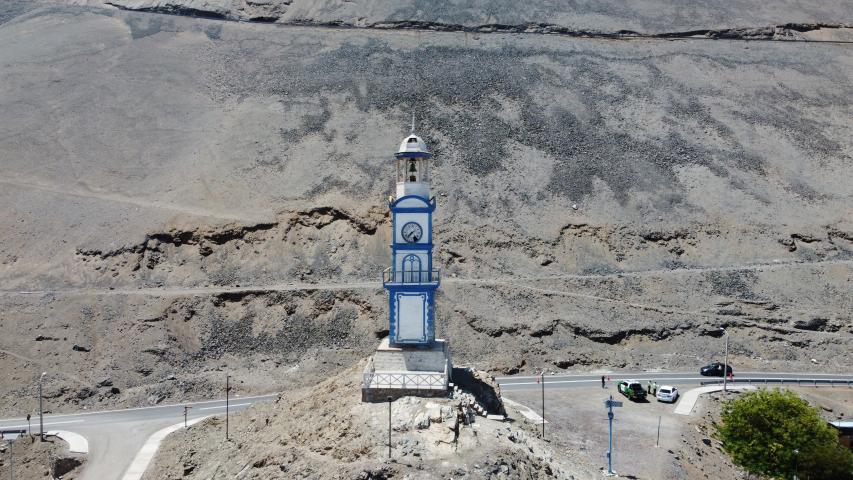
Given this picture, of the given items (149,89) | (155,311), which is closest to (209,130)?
(149,89)

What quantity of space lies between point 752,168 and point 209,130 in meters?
44.0

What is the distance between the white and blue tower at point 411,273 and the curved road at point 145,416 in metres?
12.9

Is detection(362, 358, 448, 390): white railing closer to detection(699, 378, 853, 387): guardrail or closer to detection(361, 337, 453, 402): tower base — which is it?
detection(361, 337, 453, 402): tower base

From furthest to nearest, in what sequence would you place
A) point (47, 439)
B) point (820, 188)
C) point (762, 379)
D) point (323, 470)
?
point (820, 188), point (762, 379), point (47, 439), point (323, 470)

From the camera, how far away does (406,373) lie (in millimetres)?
24828

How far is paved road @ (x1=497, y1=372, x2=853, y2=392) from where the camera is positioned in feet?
132

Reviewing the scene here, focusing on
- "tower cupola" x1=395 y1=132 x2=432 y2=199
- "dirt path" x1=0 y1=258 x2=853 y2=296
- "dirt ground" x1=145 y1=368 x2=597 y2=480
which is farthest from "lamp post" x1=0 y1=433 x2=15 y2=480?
"tower cupola" x1=395 y1=132 x2=432 y2=199

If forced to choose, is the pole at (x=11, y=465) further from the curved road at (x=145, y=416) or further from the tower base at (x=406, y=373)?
the tower base at (x=406, y=373)

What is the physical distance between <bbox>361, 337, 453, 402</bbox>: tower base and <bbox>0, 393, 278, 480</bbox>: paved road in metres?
12.0

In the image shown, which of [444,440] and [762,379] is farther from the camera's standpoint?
[762,379]

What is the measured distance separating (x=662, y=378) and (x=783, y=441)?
13.2 meters

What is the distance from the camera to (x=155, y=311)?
147 ft

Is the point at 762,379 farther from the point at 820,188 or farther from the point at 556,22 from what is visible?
the point at 556,22

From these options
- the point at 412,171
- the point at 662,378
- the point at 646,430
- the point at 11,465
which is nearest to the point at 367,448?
the point at 412,171
